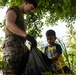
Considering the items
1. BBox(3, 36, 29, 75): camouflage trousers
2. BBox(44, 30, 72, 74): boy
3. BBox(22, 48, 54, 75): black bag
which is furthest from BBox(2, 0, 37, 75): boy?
BBox(44, 30, 72, 74): boy

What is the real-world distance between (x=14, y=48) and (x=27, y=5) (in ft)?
1.92

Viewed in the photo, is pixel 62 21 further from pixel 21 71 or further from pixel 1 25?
pixel 21 71

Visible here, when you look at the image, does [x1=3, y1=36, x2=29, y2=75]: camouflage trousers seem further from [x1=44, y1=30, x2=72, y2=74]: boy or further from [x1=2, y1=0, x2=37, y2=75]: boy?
[x1=44, y1=30, x2=72, y2=74]: boy

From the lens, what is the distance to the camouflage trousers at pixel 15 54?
3190 millimetres

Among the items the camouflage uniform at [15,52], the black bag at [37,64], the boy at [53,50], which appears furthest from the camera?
the boy at [53,50]

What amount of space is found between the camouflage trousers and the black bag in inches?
9.5

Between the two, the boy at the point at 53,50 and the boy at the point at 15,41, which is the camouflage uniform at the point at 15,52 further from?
the boy at the point at 53,50

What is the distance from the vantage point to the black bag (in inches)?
108

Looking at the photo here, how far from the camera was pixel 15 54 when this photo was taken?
3.26 meters

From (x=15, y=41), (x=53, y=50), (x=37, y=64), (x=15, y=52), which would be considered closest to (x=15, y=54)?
(x=15, y=52)

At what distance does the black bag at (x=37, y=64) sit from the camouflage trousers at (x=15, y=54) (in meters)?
0.24

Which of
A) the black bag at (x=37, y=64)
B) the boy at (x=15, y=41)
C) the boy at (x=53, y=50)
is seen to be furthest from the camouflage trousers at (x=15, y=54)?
the boy at (x=53, y=50)

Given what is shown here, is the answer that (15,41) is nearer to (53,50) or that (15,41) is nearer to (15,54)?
(15,54)

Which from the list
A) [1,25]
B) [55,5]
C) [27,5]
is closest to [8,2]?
[1,25]
